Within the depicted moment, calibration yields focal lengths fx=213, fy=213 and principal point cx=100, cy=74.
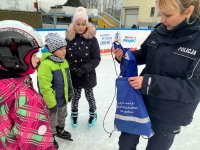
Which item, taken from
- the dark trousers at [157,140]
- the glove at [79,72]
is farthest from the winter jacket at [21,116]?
the glove at [79,72]

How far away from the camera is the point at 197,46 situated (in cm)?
111

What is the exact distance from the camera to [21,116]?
0.92 meters

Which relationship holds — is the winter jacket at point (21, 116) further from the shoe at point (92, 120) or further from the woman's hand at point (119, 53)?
the shoe at point (92, 120)

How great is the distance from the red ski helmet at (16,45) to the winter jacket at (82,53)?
125 centimetres

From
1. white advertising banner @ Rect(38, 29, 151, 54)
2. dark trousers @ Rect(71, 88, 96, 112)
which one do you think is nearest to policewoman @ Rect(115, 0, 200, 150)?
dark trousers @ Rect(71, 88, 96, 112)

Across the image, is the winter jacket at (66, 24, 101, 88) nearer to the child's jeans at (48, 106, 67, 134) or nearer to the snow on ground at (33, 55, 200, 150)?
the child's jeans at (48, 106, 67, 134)

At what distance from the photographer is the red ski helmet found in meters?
0.90

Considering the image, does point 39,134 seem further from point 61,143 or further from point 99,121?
point 99,121

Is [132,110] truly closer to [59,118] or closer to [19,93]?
[19,93]

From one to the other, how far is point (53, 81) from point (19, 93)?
0.97m

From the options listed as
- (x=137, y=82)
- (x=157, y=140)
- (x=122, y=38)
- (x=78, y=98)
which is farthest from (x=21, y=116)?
(x=122, y=38)

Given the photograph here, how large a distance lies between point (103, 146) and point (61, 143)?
45cm

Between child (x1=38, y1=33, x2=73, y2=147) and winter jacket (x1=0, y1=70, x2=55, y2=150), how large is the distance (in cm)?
81

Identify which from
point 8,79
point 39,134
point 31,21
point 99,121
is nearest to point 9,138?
point 39,134
